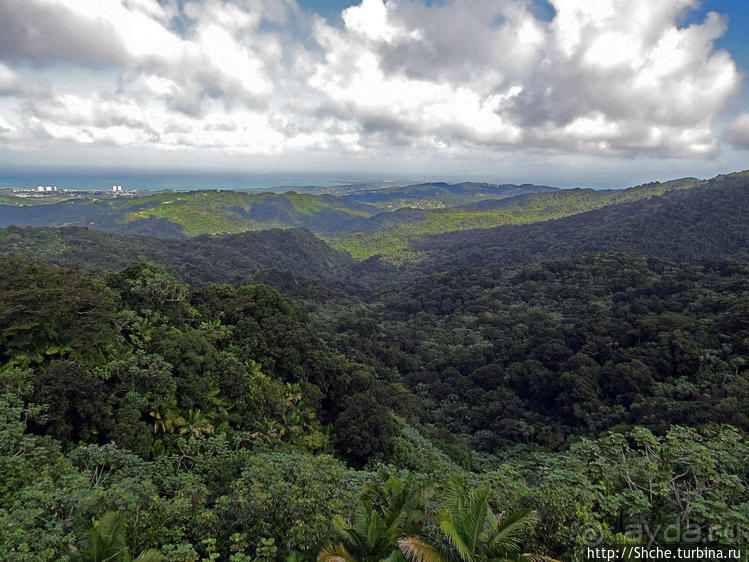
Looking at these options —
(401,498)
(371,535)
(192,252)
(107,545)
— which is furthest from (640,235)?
(192,252)

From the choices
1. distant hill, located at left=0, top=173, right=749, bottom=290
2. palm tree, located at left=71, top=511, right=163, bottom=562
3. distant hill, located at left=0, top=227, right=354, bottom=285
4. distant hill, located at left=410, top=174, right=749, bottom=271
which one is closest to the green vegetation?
palm tree, located at left=71, top=511, right=163, bottom=562

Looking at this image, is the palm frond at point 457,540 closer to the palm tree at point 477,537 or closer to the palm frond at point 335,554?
the palm tree at point 477,537

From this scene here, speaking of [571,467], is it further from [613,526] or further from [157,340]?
[157,340]

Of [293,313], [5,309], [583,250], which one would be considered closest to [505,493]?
[5,309]

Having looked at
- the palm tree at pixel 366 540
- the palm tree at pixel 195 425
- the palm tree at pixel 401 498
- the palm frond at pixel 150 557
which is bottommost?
the palm tree at pixel 195 425

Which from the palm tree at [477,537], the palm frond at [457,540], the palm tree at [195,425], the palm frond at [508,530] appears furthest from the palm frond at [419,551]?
the palm tree at [195,425]

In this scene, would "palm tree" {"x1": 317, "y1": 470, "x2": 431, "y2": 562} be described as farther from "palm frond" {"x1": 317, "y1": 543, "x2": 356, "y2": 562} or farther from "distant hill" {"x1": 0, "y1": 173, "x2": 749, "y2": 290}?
"distant hill" {"x1": 0, "y1": 173, "x2": 749, "y2": 290}
